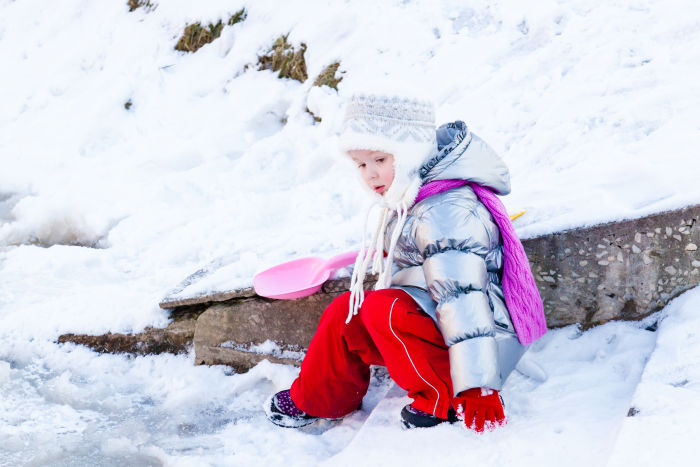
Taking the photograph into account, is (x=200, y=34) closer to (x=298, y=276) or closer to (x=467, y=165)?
(x=298, y=276)

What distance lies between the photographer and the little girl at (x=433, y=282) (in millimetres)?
1895

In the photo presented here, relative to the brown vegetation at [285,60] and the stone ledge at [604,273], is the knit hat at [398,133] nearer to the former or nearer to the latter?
the stone ledge at [604,273]

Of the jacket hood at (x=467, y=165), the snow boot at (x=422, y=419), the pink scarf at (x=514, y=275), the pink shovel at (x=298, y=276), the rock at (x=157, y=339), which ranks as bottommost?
the rock at (x=157, y=339)

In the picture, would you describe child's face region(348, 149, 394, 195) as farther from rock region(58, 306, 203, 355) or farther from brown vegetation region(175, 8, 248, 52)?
brown vegetation region(175, 8, 248, 52)

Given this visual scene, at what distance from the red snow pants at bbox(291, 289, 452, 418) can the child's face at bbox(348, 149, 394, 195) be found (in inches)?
14.6

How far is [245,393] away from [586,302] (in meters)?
1.46

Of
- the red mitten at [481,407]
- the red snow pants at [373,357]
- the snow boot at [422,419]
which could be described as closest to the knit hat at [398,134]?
the red snow pants at [373,357]

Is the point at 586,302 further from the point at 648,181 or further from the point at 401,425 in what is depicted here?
the point at 401,425

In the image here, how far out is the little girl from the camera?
1.89m

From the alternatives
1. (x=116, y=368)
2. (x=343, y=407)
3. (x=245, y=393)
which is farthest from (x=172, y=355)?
(x=343, y=407)

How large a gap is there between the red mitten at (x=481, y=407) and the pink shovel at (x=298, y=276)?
0.98 metres

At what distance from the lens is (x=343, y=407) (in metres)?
2.36

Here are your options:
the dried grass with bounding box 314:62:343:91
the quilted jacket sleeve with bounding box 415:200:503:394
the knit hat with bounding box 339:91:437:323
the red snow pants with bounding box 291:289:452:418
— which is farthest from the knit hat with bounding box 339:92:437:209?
the dried grass with bounding box 314:62:343:91

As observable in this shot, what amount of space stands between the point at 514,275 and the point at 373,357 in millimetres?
566
